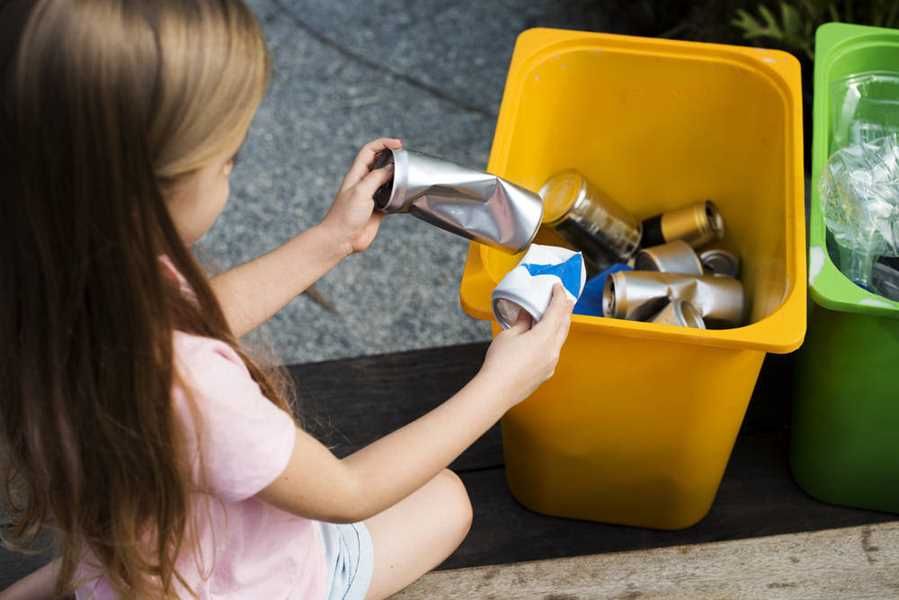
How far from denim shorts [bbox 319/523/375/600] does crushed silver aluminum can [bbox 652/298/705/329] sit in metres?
0.42

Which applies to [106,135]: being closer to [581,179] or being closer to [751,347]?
[751,347]

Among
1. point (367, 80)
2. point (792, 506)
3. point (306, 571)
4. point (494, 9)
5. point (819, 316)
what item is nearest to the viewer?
point (306, 571)

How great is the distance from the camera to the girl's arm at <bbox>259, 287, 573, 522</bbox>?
89 centimetres

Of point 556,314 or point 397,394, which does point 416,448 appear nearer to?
point 556,314

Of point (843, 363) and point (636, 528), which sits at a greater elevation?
point (843, 363)

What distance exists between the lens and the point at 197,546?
3.15 feet

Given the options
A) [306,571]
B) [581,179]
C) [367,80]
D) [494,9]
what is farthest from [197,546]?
[494,9]

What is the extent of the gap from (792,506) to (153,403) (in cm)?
94

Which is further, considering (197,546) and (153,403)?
(197,546)

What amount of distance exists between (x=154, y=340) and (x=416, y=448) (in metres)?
0.25

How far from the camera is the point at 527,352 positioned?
98 cm

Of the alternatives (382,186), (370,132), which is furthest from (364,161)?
(370,132)

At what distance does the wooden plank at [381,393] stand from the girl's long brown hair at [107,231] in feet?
2.05

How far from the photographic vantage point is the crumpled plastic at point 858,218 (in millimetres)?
1276
